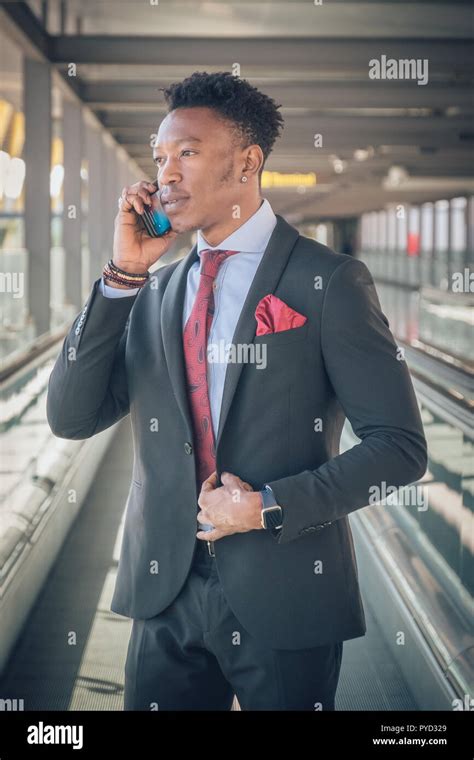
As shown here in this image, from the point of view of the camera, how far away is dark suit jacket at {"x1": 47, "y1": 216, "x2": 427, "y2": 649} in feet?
6.27

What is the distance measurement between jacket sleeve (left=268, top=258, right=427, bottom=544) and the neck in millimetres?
245

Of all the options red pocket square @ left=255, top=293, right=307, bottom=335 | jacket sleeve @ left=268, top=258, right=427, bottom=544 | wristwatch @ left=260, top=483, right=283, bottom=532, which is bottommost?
wristwatch @ left=260, top=483, right=283, bottom=532

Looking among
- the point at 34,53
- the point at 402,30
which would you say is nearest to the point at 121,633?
the point at 34,53

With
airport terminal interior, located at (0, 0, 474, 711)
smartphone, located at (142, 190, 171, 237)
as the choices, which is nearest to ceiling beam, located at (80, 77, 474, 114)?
airport terminal interior, located at (0, 0, 474, 711)

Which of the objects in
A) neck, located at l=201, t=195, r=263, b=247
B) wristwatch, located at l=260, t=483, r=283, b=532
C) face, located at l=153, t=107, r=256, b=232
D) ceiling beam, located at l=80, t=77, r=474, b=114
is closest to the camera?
wristwatch, located at l=260, t=483, r=283, b=532

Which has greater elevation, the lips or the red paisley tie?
the lips

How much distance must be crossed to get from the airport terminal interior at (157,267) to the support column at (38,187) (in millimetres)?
19

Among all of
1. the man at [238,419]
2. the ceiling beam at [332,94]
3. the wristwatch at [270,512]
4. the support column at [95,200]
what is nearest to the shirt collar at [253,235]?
the man at [238,419]

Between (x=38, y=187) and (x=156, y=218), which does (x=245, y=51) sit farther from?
(x=156, y=218)

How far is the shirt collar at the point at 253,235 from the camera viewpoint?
2.09 m

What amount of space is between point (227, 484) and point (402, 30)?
10513 mm

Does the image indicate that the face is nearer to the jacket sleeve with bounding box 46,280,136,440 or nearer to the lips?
the lips

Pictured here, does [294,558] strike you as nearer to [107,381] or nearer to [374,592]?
[107,381]
